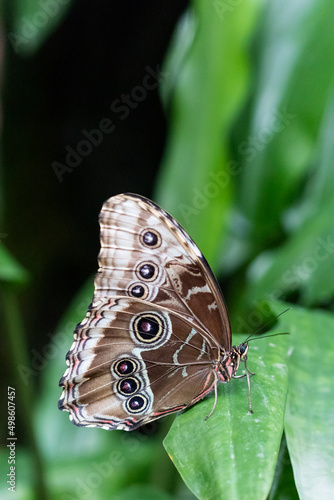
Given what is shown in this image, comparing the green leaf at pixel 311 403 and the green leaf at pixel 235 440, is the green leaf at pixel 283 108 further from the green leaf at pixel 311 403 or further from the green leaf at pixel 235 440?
the green leaf at pixel 235 440

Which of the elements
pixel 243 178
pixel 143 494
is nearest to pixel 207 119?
pixel 243 178

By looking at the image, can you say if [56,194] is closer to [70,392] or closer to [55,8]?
[55,8]

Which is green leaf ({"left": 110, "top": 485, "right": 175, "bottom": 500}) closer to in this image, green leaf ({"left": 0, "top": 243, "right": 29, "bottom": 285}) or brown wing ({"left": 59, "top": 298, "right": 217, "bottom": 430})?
brown wing ({"left": 59, "top": 298, "right": 217, "bottom": 430})

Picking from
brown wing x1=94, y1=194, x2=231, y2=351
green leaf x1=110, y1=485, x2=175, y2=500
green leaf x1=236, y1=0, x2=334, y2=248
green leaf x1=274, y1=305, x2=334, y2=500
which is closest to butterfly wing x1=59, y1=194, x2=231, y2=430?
brown wing x1=94, y1=194, x2=231, y2=351

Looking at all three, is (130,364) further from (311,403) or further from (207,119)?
(207,119)

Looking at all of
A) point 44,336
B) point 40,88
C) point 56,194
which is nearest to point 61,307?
point 44,336

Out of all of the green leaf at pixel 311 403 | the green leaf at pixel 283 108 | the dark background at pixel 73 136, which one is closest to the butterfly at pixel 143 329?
the green leaf at pixel 311 403
